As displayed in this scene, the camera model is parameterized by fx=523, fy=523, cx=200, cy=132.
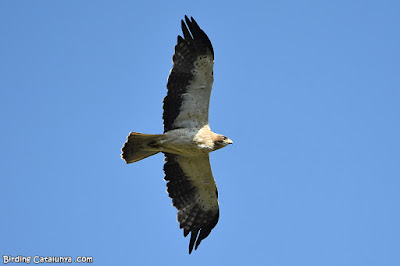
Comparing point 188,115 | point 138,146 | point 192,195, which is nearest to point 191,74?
point 188,115

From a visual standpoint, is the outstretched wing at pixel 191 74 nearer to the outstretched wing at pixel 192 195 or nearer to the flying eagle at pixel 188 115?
the flying eagle at pixel 188 115

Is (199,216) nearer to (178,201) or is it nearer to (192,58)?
(178,201)

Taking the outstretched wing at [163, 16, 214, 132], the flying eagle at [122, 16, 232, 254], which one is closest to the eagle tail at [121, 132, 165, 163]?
the flying eagle at [122, 16, 232, 254]

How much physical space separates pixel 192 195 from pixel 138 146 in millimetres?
1840

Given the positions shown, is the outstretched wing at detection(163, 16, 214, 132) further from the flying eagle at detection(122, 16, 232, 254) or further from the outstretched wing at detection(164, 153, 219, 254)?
the outstretched wing at detection(164, 153, 219, 254)

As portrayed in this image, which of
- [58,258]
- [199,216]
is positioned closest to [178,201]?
[199,216]

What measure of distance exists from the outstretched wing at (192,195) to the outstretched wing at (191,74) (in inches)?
44.0

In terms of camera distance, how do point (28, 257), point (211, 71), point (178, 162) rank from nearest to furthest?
point (28, 257)
point (211, 71)
point (178, 162)

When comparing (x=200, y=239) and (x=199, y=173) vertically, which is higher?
(x=199, y=173)

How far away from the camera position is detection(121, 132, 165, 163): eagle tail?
1022 cm

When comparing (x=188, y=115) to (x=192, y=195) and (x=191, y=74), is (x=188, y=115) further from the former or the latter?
(x=192, y=195)

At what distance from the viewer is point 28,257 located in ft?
30.8

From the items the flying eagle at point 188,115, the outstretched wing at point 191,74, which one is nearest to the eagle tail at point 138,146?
the flying eagle at point 188,115

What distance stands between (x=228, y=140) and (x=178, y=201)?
6.50 ft
